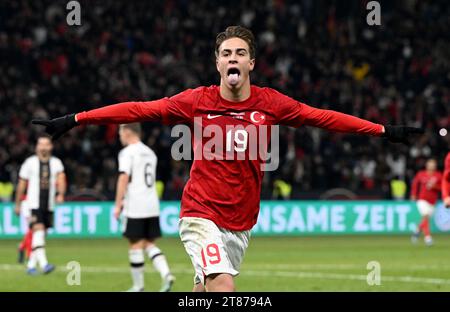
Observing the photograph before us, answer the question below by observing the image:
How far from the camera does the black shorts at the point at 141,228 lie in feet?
46.7

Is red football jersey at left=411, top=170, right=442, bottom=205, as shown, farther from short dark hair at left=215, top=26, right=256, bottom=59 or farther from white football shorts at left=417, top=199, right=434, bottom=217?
short dark hair at left=215, top=26, right=256, bottom=59

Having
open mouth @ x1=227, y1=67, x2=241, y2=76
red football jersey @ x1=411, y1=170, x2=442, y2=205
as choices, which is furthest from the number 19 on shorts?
red football jersey @ x1=411, y1=170, x2=442, y2=205

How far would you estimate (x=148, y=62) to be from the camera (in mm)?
32781

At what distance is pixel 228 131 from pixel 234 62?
0.52 metres

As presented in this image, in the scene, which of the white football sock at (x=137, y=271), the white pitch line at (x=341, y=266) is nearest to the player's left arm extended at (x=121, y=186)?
the white football sock at (x=137, y=271)

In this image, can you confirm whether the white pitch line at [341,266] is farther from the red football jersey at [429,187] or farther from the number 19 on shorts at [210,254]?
the number 19 on shorts at [210,254]

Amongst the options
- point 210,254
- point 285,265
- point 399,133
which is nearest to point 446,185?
point 285,265

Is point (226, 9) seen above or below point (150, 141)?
above

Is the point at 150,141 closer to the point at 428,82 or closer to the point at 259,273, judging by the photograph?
the point at 428,82

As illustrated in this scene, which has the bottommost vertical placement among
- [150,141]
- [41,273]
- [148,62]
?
[41,273]

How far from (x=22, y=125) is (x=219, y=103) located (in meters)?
21.9
